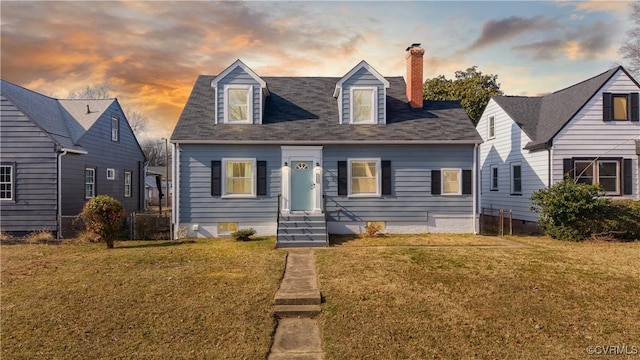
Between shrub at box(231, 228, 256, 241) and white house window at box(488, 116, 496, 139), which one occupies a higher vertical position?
white house window at box(488, 116, 496, 139)

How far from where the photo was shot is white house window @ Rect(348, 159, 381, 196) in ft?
52.9

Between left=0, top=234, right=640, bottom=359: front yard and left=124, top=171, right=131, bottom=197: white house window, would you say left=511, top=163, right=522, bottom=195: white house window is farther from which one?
left=124, top=171, right=131, bottom=197: white house window

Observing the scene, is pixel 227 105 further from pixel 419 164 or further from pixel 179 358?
pixel 179 358

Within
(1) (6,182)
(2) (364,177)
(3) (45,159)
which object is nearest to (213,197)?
(2) (364,177)

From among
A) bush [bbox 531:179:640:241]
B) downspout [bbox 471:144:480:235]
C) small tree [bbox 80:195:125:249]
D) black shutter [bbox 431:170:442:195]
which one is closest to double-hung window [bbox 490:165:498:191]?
downspout [bbox 471:144:480:235]

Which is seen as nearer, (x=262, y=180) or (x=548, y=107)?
(x=262, y=180)

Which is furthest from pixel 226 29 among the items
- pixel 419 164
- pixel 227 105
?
pixel 419 164

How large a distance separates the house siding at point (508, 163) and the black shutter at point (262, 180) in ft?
40.1

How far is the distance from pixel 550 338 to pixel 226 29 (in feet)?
48.5

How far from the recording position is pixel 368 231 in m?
15.3

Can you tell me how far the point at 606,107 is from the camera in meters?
16.9

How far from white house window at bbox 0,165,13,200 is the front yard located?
191 inches
